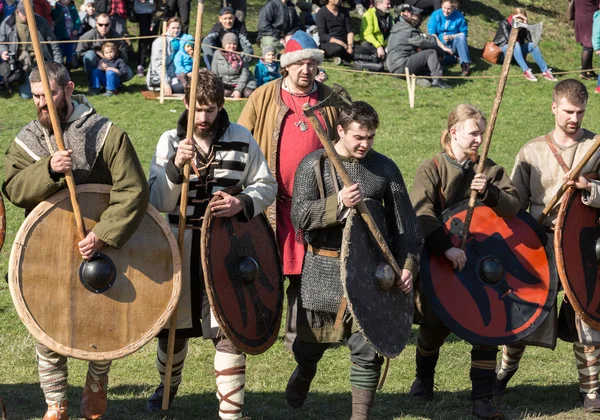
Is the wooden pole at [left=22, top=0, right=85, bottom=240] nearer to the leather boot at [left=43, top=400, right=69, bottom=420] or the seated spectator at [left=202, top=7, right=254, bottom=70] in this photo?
the leather boot at [left=43, top=400, right=69, bottom=420]

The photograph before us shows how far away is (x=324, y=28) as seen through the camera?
53.8 feet

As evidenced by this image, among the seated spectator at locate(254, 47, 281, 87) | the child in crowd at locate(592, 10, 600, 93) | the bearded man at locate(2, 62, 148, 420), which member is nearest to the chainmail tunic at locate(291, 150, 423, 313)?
the bearded man at locate(2, 62, 148, 420)

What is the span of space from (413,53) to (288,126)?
31.1 ft

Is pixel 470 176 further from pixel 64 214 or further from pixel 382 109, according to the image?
pixel 382 109

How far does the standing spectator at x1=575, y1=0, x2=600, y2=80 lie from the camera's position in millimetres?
16922

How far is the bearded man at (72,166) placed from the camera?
16.4 ft

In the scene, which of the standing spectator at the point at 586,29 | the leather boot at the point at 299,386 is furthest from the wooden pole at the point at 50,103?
the standing spectator at the point at 586,29

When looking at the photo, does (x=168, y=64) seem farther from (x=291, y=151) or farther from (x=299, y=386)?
(x=299, y=386)

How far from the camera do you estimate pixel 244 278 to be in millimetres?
5379

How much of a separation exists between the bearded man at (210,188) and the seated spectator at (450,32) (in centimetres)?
1142

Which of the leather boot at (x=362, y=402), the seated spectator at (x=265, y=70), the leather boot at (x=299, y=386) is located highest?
the seated spectator at (x=265, y=70)

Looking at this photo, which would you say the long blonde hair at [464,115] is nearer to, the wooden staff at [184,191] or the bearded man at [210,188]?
the bearded man at [210,188]

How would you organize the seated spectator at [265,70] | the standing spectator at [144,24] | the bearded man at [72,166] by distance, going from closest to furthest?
the bearded man at [72,166]
the seated spectator at [265,70]
the standing spectator at [144,24]

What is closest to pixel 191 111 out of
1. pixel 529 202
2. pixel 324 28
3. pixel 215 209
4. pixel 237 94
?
pixel 215 209
